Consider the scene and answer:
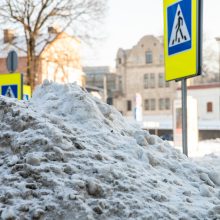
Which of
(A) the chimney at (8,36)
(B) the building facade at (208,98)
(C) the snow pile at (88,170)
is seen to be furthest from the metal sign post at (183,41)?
(B) the building facade at (208,98)

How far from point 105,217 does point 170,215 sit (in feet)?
1.77

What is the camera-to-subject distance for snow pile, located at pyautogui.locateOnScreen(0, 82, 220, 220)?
153 inches

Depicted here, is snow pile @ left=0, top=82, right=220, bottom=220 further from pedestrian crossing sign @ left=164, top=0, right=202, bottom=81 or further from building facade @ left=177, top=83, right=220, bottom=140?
building facade @ left=177, top=83, right=220, bottom=140

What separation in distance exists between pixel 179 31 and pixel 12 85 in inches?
201

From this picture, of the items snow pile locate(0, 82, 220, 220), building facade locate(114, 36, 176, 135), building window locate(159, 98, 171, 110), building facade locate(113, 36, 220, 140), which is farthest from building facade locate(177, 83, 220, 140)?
snow pile locate(0, 82, 220, 220)

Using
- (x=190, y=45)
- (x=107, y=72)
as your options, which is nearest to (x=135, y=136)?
(x=190, y=45)

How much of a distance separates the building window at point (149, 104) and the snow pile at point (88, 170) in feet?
189

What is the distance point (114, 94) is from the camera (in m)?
66.6

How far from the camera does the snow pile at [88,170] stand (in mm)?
3877

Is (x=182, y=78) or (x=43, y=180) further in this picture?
(x=182, y=78)

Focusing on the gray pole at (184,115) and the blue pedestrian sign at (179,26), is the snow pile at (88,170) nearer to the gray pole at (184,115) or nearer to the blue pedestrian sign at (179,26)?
the gray pole at (184,115)

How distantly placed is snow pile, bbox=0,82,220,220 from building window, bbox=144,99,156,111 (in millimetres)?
57566

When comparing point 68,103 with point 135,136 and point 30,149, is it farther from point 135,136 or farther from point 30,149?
point 30,149

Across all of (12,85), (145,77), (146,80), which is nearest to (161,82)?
(146,80)
